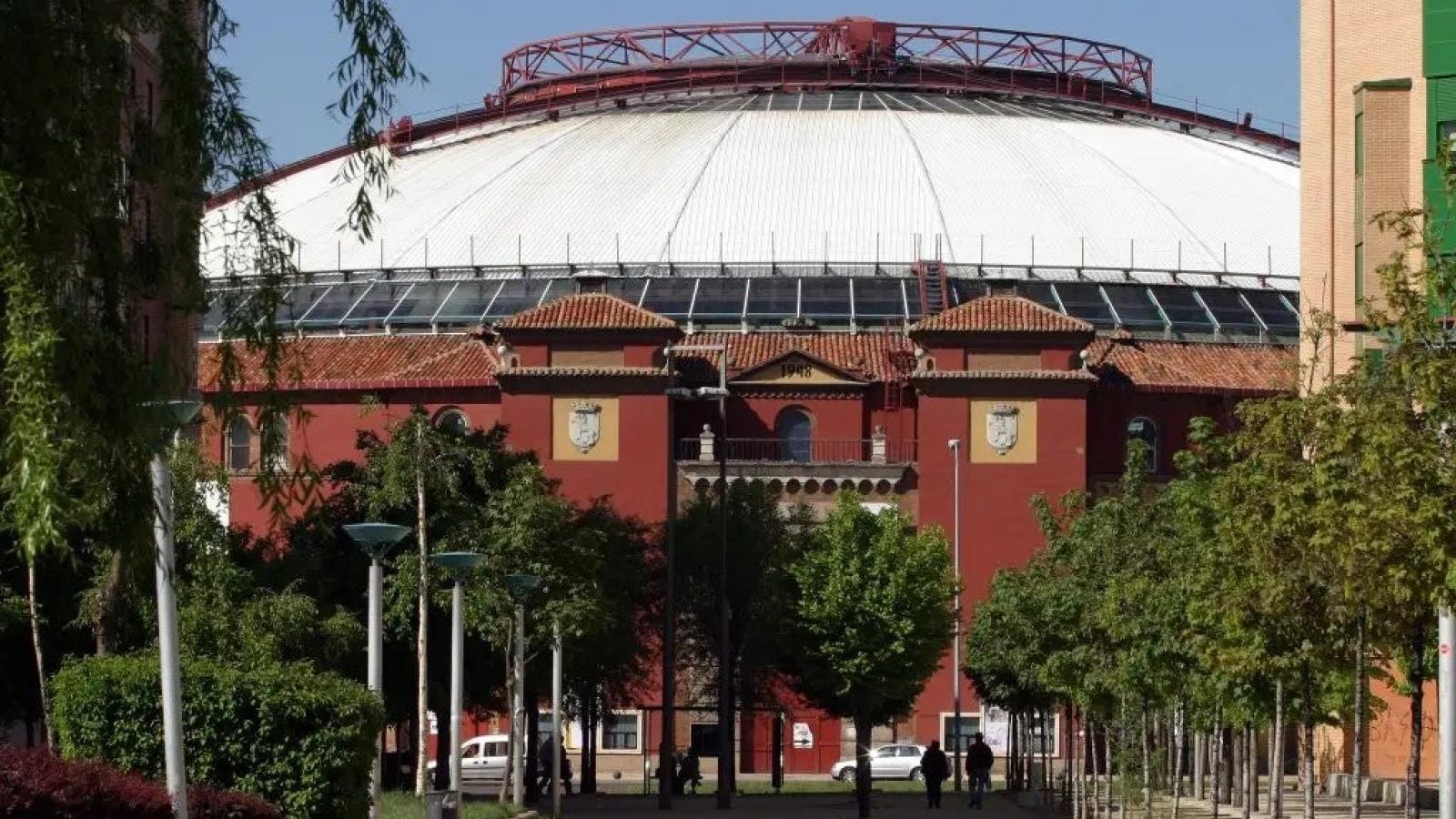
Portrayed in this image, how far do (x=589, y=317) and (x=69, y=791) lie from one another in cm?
6832

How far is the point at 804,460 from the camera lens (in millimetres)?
97500

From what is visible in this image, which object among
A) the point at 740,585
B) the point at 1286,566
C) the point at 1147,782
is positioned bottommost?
the point at 1147,782

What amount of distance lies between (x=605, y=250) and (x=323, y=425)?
47.5 feet

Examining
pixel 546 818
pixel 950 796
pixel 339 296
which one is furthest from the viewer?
pixel 339 296

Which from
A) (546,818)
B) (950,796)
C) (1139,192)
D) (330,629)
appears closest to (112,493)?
(546,818)

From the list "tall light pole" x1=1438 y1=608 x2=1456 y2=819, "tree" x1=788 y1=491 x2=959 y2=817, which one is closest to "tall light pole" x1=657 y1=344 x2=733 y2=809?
"tree" x1=788 y1=491 x2=959 y2=817

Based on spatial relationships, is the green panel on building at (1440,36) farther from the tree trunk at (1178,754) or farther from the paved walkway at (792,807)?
the paved walkway at (792,807)

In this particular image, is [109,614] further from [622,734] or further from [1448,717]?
[622,734]

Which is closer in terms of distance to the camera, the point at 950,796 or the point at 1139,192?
the point at 950,796

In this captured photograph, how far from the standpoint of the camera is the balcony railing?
3780 inches

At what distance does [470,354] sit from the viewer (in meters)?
99.4

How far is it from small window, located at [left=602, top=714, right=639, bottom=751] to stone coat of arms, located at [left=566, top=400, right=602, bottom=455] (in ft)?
28.1

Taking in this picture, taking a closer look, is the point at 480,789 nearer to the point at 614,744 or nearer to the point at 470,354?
the point at 614,744

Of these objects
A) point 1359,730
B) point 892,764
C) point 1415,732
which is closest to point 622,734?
point 892,764
